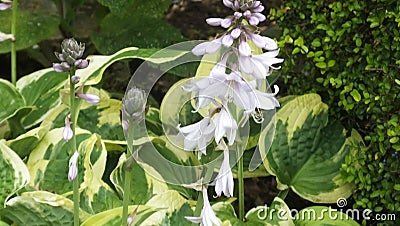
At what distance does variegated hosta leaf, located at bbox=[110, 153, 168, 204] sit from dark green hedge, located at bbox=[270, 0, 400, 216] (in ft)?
1.63

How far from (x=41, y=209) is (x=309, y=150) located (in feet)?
2.48

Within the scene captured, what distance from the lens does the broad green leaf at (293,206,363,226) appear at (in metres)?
1.69

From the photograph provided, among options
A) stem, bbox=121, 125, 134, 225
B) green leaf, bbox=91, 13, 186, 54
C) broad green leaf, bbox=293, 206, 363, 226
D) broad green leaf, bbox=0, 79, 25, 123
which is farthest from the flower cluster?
green leaf, bbox=91, 13, 186, 54

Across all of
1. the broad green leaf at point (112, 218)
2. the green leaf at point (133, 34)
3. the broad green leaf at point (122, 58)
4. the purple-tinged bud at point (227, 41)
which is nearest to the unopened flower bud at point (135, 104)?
the purple-tinged bud at point (227, 41)

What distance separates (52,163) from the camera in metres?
1.74

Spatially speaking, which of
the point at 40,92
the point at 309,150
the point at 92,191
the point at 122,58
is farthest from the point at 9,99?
the point at 309,150

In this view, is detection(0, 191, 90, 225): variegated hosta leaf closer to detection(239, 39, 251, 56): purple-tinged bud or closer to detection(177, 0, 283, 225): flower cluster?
detection(177, 0, 283, 225): flower cluster

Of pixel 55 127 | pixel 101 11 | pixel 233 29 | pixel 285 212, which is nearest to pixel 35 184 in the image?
pixel 55 127

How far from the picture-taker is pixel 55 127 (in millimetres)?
1969

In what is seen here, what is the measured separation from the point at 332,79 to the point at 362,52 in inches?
4.2

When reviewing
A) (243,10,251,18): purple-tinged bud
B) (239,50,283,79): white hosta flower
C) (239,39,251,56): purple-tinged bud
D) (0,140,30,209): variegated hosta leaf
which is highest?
(243,10,251,18): purple-tinged bud

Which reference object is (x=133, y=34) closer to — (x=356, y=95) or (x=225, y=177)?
(x=356, y=95)

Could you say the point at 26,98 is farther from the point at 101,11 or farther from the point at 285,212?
the point at 285,212

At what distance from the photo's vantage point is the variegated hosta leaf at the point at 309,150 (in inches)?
71.9
